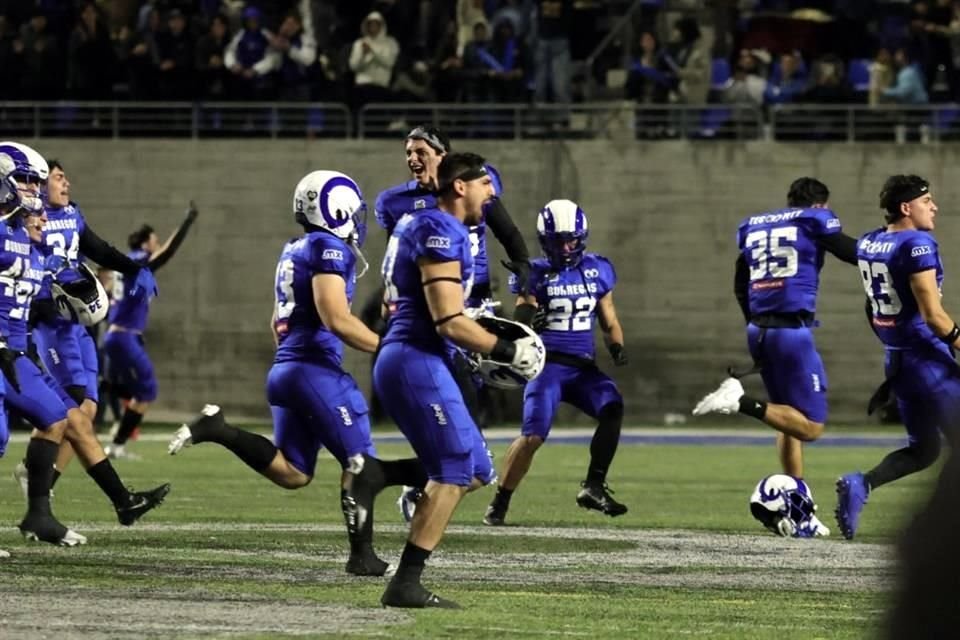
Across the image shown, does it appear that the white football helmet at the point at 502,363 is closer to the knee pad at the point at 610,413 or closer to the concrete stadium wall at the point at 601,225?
the knee pad at the point at 610,413

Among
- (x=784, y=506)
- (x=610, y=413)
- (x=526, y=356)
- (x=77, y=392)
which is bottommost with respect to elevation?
(x=784, y=506)

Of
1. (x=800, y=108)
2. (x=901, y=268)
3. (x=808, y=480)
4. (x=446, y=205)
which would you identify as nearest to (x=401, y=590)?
(x=446, y=205)

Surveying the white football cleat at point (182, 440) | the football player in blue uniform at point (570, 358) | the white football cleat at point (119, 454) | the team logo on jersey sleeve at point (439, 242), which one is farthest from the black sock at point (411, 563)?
the white football cleat at point (119, 454)

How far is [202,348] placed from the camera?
25406 mm

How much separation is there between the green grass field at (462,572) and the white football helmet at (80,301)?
3.90 feet

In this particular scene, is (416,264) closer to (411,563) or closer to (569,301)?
(411,563)

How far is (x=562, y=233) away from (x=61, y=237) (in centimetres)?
317

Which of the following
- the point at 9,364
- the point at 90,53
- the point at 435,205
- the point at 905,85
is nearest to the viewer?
the point at 9,364

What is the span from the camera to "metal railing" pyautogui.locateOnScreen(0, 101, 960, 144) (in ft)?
79.4

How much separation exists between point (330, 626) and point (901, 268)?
4705 mm

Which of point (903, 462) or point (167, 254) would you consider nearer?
point (903, 462)

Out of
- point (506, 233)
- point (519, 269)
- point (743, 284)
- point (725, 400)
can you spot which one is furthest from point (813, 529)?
point (506, 233)

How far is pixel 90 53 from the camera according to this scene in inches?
957

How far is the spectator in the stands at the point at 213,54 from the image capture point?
24266 millimetres
